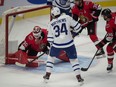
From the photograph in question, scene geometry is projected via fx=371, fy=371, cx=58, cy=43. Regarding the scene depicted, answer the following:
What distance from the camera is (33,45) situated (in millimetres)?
4312

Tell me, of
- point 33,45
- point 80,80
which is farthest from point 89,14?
point 80,80

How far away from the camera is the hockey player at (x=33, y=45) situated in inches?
164

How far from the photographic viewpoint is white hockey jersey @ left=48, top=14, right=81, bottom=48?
352 cm

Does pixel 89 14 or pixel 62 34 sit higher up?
pixel 89 14

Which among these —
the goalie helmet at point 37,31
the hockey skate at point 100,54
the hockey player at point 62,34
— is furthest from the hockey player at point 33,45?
the hockey player at point 62,34

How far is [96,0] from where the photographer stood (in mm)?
8109

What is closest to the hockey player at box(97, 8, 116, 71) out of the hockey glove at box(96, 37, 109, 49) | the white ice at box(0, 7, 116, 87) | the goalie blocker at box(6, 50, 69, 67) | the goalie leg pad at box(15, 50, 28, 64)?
the hockey glove at box(96, 37, 109, 49)

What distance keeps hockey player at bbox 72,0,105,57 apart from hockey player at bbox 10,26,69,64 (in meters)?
0.46

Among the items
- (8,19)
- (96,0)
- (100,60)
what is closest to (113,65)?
(100,60)

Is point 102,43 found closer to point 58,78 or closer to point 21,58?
point 58,78

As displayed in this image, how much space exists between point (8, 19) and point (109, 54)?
4.05ft

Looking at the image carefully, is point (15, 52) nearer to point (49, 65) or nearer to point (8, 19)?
point (8, 19)

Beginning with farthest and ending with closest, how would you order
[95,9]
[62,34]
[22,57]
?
[95,9], [22,57], [62,34]

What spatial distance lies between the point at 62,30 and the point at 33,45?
2.84 ft
